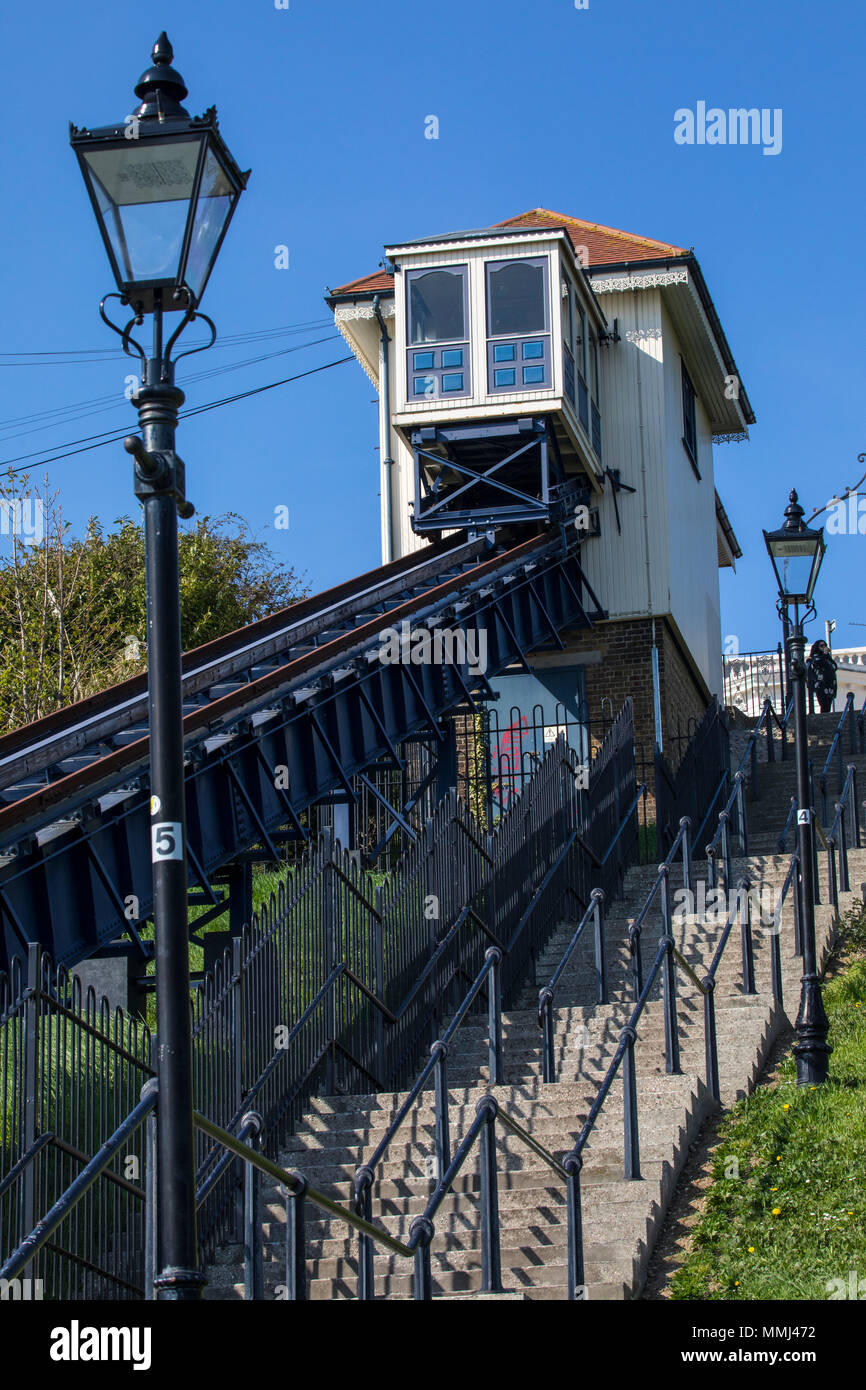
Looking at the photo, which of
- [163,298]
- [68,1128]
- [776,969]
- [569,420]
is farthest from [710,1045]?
[569,420]

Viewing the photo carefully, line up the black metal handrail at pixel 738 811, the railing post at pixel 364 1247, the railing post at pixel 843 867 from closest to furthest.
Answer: the railing post at pixel 364 1247, the railing post at pixel 843 867, the black metal handrail at pixel 738 811

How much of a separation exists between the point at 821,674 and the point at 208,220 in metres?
26.2

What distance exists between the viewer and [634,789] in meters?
22.7

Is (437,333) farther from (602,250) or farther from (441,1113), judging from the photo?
(441,1113)

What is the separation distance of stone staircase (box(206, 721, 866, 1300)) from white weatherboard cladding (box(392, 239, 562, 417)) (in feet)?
37.8

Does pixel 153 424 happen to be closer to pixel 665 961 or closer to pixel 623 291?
pixel 665 961

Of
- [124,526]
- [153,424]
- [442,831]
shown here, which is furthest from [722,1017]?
[124,526]

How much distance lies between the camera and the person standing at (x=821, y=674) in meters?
31.9

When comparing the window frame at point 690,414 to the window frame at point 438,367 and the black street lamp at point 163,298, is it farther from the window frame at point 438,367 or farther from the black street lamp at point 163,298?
the black street lamp at point 163,298

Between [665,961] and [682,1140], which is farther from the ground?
[665,961]

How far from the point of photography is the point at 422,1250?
9.11m

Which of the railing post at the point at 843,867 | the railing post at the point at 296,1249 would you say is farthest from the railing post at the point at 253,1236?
the railing post at the point at 843,867

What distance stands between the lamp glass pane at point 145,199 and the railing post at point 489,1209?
16.5ft
